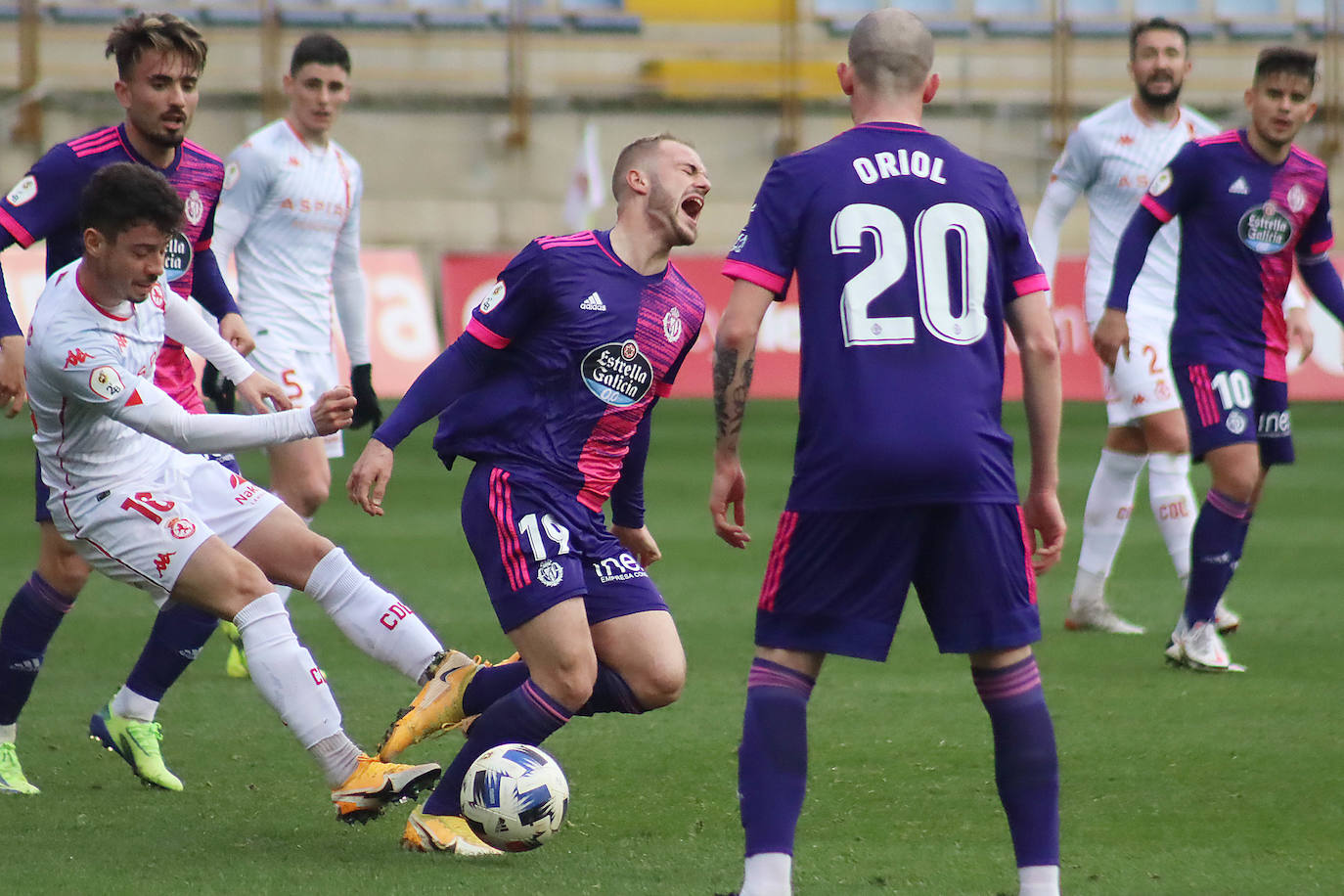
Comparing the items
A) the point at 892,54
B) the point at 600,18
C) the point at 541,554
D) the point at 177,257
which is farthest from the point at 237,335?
the point at 600,18

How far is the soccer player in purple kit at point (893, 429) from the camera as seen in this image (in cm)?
373

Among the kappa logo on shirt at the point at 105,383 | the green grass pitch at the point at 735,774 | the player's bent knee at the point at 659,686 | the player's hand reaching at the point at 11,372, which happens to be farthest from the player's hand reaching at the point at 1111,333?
the player's hand reaching at the point at 11,372

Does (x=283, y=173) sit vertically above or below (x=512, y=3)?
below

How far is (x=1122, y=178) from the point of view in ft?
27.1

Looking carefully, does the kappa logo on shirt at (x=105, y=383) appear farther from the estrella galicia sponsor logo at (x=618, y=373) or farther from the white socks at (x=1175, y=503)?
the white socks at (x=1175, y=503)

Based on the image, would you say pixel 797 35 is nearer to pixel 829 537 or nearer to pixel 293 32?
pixel 293 32

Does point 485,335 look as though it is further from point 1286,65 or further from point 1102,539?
point 1102,539

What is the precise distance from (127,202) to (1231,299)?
4.16 metres

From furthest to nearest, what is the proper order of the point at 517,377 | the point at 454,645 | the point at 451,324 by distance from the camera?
the point at 451,324 → the point at 454,645 → the point at 517,377

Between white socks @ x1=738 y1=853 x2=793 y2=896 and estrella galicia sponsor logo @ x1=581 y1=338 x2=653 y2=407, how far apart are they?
1456mm

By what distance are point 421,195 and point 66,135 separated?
4.61 metres

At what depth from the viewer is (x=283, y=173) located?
24.8 feet

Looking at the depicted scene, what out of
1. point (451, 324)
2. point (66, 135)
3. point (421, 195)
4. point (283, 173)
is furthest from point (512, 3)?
point (283, 173)

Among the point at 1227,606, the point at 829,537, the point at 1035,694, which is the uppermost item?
the point at 829,537
